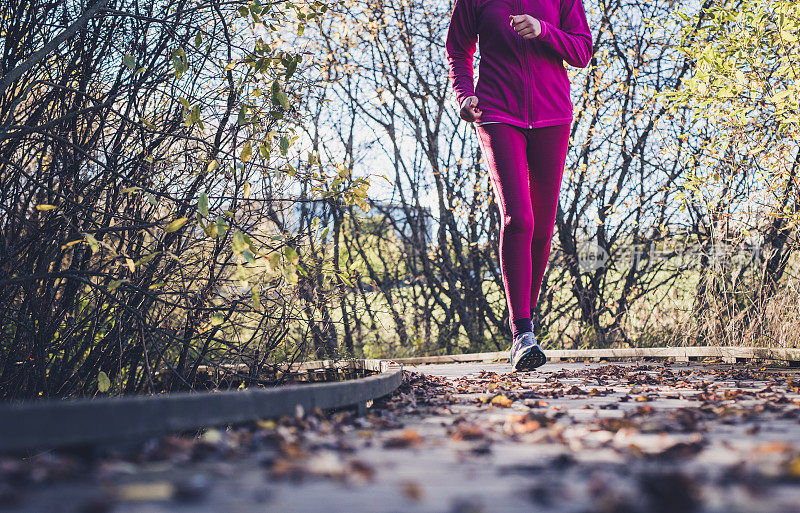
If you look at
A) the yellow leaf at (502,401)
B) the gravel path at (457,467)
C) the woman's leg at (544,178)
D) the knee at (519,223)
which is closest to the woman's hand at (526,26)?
the woman's leg at (544,178)

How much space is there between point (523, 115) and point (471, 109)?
31 cm

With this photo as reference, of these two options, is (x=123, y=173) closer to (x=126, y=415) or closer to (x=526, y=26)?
(x=526, y=26)

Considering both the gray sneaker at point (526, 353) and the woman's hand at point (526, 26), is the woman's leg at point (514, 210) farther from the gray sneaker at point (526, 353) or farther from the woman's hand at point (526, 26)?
the woman's hand at point (526, 26)

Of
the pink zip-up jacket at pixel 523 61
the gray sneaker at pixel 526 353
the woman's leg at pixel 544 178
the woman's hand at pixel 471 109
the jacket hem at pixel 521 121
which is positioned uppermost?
the pink zip-up jacket at pixel 523 61

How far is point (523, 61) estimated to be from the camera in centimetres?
439

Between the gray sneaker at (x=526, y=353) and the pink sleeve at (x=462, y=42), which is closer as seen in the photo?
the gray sneaker at (x=526, y=353)

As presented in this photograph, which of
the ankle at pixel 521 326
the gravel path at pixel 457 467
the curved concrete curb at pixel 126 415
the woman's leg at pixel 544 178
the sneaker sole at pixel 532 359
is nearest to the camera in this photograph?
the gravel path at pixel 457 467

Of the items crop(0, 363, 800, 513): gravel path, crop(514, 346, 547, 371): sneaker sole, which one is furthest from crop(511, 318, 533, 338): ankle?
crop(0, 363, 800, 513): gravel path

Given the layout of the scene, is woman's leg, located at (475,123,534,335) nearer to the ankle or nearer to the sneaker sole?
the ankle

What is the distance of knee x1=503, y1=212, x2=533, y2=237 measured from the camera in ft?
14.0

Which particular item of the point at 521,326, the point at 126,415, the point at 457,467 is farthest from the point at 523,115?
the point at 126,415

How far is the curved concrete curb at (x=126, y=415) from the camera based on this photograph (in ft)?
5.23

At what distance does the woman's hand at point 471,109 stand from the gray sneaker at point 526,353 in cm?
133

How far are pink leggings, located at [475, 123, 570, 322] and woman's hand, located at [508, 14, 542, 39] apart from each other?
0.53m
